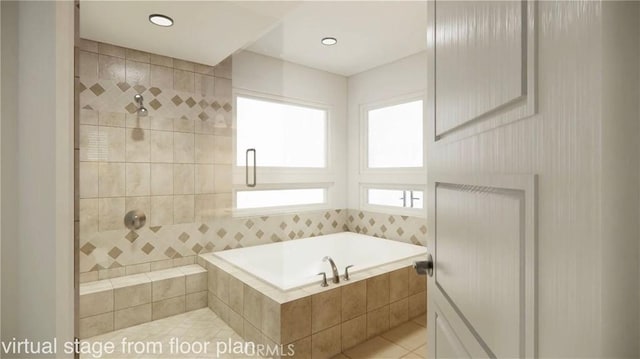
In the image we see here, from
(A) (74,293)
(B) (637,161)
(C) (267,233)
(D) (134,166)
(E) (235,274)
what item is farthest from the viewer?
(C) (267,233)

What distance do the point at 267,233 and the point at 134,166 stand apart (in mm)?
1450

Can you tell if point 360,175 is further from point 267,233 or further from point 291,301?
point 291,301

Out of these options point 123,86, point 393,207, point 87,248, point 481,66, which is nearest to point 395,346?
point 393,207

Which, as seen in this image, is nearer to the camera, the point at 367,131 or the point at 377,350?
the point at 377,350

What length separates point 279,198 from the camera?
144 inches

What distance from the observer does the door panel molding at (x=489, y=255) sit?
17.6 inches

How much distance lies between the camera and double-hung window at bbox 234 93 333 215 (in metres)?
3.36

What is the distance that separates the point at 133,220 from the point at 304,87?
2.30 m

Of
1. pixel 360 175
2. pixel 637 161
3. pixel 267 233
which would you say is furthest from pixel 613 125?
pixel 360 175

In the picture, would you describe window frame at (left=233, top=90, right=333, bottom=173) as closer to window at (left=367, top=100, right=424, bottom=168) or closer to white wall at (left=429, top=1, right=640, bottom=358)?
window at (left=367, top=100, right=424, bottom=168)

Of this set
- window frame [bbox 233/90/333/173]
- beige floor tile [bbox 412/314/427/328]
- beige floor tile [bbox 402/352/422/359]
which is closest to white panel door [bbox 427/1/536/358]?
beige floor tile [bbox 402/352/422/359]

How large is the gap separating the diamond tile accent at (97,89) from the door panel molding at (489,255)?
2.86m

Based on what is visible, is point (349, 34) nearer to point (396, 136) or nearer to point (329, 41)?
point (329, 41)

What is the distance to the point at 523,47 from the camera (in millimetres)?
452
